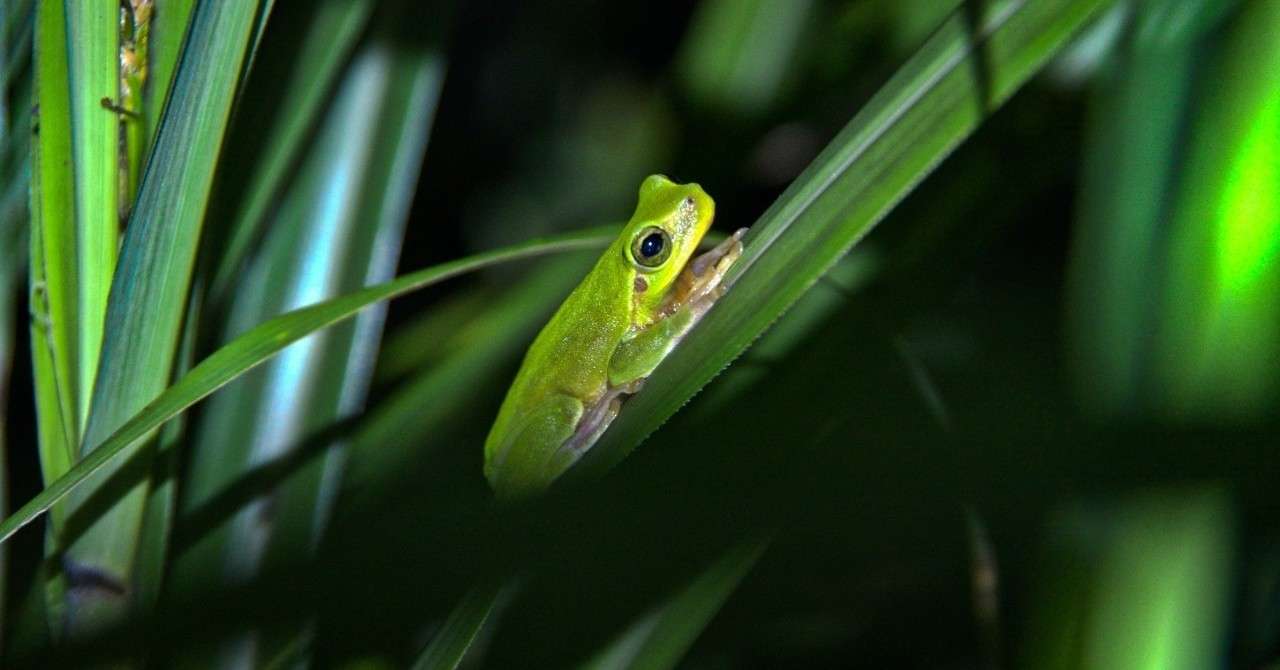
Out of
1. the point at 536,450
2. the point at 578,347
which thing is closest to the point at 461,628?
Result: the point at 536,450

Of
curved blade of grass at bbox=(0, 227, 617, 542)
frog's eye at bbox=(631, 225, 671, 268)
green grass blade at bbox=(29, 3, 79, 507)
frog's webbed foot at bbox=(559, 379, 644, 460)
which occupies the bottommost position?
curved blade of grass at bbox=(0, 227, 617, 542)

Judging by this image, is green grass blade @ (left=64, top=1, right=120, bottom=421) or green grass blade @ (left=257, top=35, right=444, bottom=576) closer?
green grass blade @ (left=64, top=1, right=120, bottom=421)

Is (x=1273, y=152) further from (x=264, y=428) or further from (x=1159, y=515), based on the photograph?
(x=264, y=428)

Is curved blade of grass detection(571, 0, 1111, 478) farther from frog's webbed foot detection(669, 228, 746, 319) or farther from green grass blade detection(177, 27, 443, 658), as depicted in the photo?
frog's webbed foot detection(669, 228, 746, 319)

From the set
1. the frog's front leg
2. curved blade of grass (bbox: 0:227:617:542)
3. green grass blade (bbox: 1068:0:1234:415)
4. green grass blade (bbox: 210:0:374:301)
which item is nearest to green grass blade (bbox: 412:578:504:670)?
curved blade of grass (bbox: 0:227:617:542)

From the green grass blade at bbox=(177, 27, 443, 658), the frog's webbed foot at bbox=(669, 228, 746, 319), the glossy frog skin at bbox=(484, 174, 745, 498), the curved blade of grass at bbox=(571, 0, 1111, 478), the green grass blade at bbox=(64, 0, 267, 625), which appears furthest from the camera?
the glossy frog skin at bbox=(484, 174, 745, 498)

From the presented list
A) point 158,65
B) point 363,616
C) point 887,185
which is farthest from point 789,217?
point 158,65

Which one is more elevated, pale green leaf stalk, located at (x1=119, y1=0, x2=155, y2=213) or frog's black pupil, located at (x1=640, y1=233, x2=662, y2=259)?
frog's black pupil, located at (x1=640, y1=233, x2=662, y2=259)
